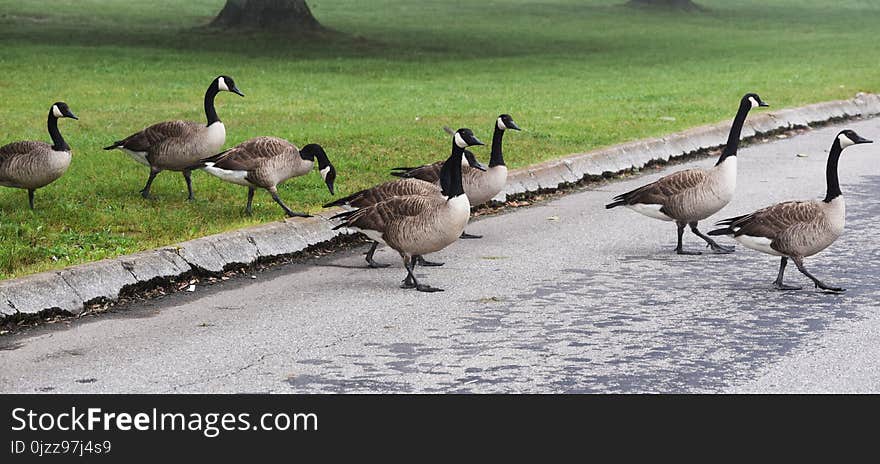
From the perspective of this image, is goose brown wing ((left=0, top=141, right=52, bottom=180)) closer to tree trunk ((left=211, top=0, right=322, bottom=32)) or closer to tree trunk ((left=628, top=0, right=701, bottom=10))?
Result: tree trunk ((left=211, top=0, right=322, bottom=32))

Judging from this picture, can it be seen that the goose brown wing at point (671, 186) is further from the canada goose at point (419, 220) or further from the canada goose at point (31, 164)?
the canada goose at point (31, 164)

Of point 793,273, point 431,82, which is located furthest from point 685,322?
point 431,82

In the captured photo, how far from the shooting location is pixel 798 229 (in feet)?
29.5

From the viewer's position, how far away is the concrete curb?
825 centimetres

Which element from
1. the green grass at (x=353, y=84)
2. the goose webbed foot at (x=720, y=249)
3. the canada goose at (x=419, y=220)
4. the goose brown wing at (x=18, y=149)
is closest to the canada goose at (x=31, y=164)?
the goose brown wing at (x=18, y=149)

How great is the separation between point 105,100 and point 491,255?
40.4 ft

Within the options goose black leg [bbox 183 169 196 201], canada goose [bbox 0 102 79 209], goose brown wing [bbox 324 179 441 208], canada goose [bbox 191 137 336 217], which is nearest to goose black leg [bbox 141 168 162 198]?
goose black leg [bbox 183 169 196 201]

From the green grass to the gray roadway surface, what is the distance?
1.36 metres

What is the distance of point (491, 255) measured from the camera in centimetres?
1057

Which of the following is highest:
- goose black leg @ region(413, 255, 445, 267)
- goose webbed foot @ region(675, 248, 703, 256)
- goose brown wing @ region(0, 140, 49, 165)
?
goose brown wing @ region(0, 140, 49, 165)

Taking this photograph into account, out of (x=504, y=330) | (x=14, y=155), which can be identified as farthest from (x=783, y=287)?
(x=14, y=155)

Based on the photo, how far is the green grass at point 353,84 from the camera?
12.0 m

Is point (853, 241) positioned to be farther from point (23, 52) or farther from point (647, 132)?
point (23, 52)

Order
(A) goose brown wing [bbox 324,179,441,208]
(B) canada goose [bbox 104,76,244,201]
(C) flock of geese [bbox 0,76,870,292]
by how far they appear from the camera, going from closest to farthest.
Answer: (C) flock of geese [bbox 0,76,870,292]
(A) goose brown wing [bbox 324,179,441,208]
(B) canada goose [bbox 104,76,244,201]
